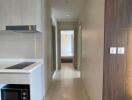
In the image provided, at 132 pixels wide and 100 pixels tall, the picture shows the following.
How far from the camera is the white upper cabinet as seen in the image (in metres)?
2.84

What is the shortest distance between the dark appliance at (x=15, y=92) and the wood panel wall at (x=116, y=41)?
1198mm

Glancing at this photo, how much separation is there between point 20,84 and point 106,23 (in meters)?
1.60

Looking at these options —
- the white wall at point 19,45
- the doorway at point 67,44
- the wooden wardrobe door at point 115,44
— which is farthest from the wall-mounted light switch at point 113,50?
the doorway at point 67,44

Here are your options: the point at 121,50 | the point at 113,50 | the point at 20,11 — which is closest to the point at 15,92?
the point at 20,11

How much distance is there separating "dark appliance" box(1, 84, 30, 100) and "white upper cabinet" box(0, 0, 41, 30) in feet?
3.93

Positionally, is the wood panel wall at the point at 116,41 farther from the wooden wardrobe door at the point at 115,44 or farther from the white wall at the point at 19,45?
the white wall at the point at 19,45

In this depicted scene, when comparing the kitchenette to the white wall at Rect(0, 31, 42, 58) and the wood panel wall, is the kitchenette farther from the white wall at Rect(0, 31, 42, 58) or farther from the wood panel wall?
the wood panel wall

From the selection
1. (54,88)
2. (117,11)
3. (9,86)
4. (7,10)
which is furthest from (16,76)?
(54,88)

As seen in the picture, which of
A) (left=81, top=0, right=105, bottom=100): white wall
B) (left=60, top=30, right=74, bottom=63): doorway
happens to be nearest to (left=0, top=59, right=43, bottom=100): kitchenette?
(left=81, top=0, right=105, bottom=100): white wall

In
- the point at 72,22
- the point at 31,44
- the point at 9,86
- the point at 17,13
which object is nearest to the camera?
the point at 9,86

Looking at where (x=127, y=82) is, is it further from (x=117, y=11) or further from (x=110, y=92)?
(x=117, y=11)

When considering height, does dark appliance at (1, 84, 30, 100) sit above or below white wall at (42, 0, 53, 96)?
below

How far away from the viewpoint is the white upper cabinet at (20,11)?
2842mm

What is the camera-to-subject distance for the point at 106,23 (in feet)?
7.11
